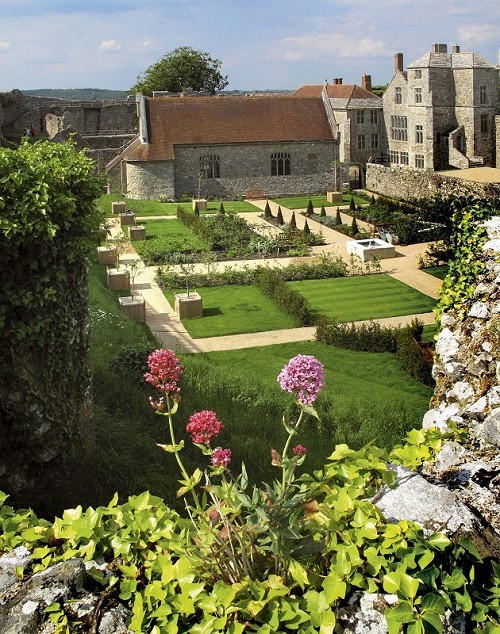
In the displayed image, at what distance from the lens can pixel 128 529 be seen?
4.15 meters

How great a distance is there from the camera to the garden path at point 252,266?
19.1m

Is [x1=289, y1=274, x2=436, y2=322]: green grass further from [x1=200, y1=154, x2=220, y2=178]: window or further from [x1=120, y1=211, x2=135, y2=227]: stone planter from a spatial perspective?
[x1=200, y1=154, x2=220, y2=178]: window

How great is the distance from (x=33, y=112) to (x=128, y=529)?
5968 cm

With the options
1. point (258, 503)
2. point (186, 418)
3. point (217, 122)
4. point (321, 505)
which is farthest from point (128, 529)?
point (217, 122)

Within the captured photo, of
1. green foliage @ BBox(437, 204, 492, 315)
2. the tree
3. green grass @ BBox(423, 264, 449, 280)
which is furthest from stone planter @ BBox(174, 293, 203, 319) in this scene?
the tree

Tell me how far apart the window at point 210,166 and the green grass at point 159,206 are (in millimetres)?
1987

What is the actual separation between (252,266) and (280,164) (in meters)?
19.3

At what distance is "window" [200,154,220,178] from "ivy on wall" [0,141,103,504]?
1388 inches

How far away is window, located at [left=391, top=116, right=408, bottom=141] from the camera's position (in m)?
51.6

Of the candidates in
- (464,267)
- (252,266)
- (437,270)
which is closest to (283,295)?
(252,266)

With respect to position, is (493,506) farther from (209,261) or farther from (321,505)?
(209,261)

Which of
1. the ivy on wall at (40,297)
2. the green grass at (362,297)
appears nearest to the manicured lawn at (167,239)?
the green grass at (362,297)

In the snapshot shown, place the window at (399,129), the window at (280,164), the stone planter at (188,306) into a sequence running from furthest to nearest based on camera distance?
the window at (399,129) → the window at (280,164) → the stone planter at (188,306)

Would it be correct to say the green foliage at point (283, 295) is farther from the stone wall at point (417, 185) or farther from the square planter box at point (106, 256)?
the stone wall at point (417, 185)
